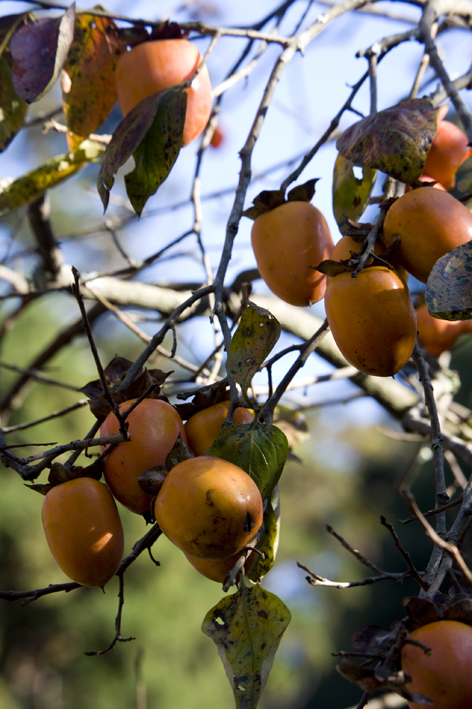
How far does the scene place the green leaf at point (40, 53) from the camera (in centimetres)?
65

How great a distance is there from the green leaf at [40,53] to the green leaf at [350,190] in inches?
13.2

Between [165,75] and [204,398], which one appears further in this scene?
[165,75]

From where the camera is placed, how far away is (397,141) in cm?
49

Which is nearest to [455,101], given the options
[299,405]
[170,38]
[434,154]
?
[434,154]

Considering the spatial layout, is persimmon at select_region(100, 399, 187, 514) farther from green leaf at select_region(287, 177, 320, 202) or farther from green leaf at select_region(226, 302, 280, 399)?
green leaf at select_region(287, 177, 320, 202)

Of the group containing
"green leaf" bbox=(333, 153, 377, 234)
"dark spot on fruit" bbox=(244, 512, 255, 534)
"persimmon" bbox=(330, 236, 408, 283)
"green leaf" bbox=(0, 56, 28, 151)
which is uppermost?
"green leaf" bbox=(0, 56, 28, 151)

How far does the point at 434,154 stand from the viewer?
70 cm

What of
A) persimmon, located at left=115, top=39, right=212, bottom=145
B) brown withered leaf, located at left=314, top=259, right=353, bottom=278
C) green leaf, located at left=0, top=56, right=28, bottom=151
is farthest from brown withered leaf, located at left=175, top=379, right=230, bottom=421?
green leaf, located at left=0, top=56, right=28, bottom=151

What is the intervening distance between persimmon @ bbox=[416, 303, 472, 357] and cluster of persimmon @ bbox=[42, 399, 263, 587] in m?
0.75

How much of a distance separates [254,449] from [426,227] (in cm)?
23

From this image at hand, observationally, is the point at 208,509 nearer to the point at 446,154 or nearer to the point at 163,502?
the point at 163,502

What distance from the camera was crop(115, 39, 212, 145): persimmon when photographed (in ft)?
2.30

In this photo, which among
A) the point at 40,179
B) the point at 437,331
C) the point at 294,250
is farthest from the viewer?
the point at 437,331

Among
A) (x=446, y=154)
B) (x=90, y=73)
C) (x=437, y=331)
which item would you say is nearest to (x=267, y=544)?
(x=446, y=154)
